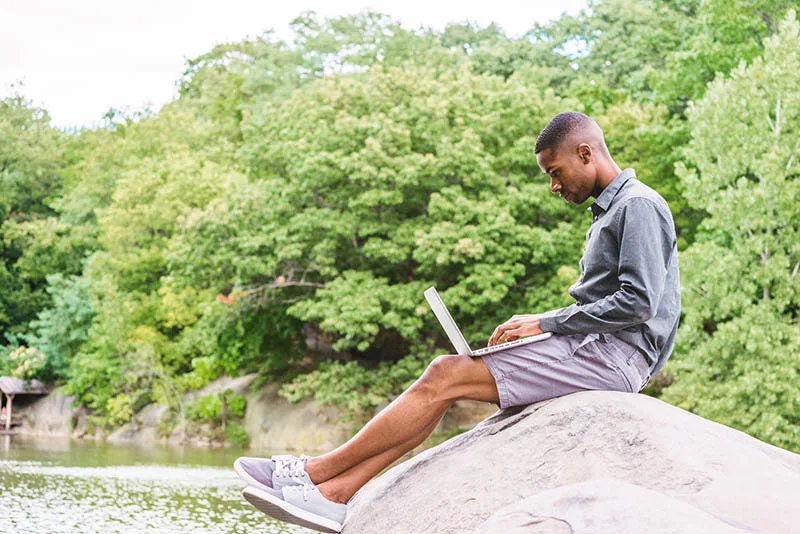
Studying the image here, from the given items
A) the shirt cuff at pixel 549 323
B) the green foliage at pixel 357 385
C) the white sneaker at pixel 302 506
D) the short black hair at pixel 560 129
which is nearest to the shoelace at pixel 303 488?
the white sneaker at pixel 302 506

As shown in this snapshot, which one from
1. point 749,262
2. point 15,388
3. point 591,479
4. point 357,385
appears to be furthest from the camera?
point 15,388

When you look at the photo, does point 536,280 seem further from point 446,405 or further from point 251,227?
point 446,405

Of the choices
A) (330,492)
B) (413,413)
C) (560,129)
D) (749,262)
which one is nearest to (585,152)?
(560,129)

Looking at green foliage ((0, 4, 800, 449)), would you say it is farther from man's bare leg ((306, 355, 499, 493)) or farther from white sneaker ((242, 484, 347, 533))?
white sneaker ((242, 484, 347, 533))

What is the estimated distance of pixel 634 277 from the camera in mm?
4293

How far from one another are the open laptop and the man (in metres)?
0.04

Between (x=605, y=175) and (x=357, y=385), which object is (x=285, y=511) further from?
(x=357, y=385)

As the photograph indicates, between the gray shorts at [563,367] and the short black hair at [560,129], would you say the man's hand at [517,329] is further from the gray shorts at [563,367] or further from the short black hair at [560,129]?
the short black hair at [560,129]

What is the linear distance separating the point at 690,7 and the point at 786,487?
28.4 meters

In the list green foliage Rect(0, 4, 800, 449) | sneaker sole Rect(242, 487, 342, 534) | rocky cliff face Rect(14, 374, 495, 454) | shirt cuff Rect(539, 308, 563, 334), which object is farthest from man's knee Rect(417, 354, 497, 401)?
rocky cliff face Rect(14, 374, 495, 454)

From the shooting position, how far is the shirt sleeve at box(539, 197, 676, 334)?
14.1 ft

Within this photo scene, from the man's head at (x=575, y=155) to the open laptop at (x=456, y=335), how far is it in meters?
0.67

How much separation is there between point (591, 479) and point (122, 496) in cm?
998

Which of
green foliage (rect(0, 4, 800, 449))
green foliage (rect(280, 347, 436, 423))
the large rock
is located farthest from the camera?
green foliage (rect(280, 347, 436, 423))
